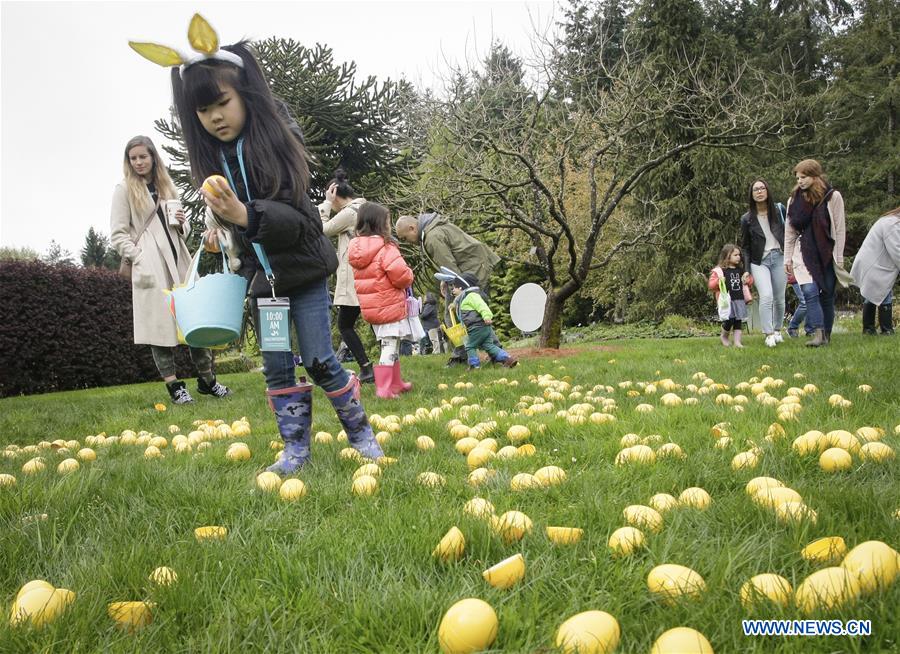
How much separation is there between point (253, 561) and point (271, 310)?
1.28 m

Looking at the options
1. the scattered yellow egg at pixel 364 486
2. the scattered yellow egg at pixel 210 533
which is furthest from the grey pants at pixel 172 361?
the scattered yellow egg at pixel 210 533

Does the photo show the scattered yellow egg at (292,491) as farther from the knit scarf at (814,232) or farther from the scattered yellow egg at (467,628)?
the knit scarf at (814,232)

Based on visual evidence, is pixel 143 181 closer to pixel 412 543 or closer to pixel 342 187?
pixel 342 187

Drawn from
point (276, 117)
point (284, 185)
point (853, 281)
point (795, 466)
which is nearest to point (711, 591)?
point (795, 466)

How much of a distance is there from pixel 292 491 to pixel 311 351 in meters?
0.82

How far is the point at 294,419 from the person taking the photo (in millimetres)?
2883

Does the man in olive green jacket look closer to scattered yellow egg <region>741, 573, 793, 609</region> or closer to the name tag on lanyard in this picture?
the name tag on lanyard

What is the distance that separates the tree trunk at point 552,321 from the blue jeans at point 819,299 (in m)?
3.87

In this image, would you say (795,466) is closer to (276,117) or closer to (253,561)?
(253,561)

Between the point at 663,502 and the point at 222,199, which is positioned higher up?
the point at 222,199

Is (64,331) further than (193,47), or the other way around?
(64,331)

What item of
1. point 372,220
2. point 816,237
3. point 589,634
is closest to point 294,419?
point 589,634

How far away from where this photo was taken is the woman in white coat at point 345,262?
6.12 m

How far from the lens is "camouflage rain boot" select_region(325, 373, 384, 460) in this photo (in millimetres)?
2939
